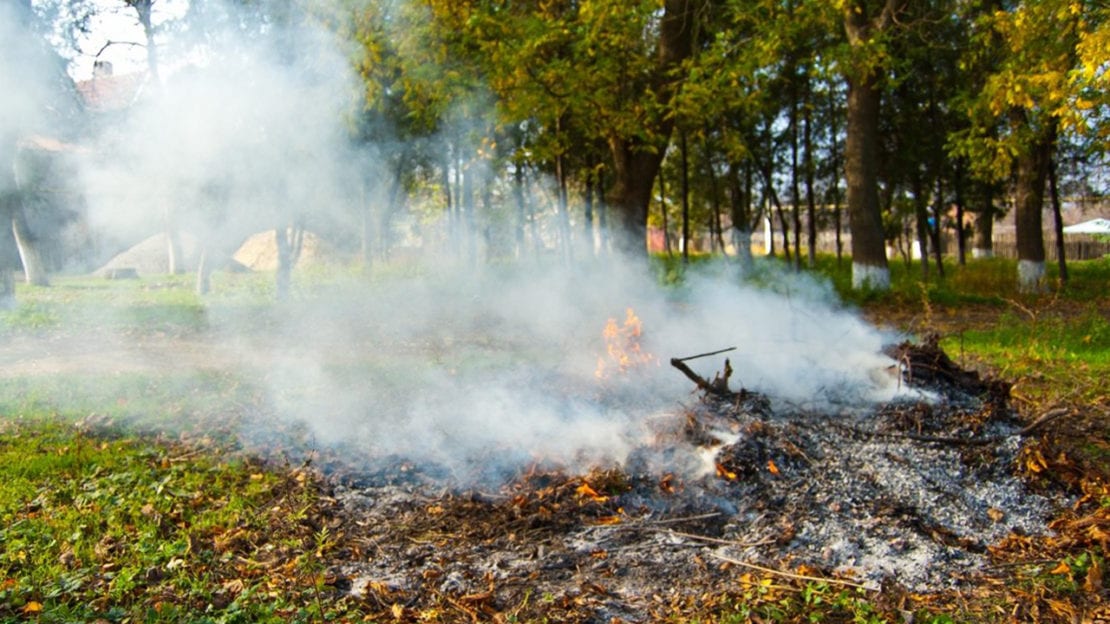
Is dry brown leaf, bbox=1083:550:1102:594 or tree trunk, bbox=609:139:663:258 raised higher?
tree trunk, bbox=609:139:663:258

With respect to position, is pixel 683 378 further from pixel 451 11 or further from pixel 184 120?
pixel 451 11

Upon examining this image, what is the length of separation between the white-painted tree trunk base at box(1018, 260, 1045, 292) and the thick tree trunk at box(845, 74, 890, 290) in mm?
2855

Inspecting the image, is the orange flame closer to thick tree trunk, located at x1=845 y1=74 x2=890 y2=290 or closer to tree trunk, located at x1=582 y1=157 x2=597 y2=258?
thick tree trunk, located at x1=845 y1=74 x2=890 y2=290

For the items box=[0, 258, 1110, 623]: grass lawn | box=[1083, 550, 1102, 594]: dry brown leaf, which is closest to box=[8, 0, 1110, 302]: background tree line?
box=[0, 258, 1110, 623]: grass lawn

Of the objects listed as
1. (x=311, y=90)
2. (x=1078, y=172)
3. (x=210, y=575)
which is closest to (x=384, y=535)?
(x=210, y=575)

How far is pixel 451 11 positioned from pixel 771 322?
6.50m

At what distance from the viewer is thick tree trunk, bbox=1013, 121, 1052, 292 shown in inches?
547

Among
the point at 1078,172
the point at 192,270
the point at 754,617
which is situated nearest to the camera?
the point at 754,617

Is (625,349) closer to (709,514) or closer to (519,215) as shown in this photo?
(709,514)

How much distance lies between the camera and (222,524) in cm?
420

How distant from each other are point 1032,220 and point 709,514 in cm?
1289

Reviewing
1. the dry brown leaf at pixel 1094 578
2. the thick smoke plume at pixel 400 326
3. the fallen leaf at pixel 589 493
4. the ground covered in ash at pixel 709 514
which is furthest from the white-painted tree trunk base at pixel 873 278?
the dry brown leaf at pixel 1094 578

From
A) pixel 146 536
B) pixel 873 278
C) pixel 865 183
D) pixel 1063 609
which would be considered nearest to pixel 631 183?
pixel 865 183

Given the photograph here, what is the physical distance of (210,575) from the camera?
3.55 m
